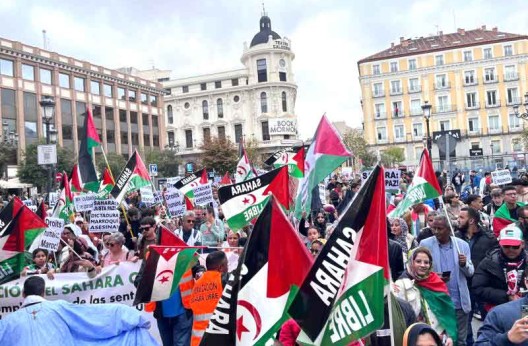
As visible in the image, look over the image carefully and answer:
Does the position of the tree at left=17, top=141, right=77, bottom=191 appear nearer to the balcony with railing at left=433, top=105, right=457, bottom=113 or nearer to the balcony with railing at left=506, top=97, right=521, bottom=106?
the balcony with railing at left=433, top=105, right=457, bottom=113

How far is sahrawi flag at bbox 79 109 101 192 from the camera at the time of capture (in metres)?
11.4

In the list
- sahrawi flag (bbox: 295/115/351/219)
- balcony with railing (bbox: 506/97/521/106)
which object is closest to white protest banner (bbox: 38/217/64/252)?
sahrawi flag (bbox: 295/115/351/219)

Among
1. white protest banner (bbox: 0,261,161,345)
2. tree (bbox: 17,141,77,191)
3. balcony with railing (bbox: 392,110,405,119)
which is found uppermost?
balcony with railing (bbox: 392,110,405,119)

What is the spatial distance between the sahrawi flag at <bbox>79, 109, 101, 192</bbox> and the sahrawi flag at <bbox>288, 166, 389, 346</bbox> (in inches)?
338

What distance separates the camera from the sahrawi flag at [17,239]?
7.25 meters

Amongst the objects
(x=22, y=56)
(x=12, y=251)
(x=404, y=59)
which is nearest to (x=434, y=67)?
(x=404, y=59)

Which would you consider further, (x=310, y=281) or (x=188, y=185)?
(x=188, y=185)

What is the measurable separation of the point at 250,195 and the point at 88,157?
5.20m

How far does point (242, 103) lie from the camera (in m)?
71.2

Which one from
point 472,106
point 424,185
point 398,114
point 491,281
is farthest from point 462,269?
point 472,106

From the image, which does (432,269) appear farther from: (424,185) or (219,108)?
(219,108)

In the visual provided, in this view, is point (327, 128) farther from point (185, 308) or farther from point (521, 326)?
point (521, 326)

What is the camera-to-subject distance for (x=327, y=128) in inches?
314

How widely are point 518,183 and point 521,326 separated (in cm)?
688
